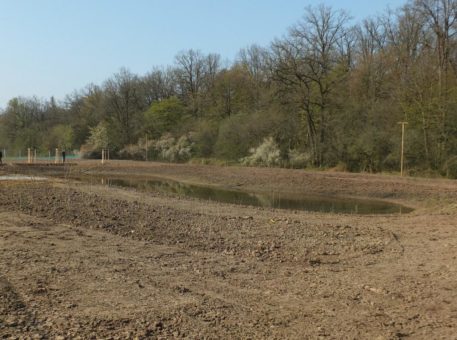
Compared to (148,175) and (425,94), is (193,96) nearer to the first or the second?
(148,175)

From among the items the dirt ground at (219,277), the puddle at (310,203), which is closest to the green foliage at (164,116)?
the puddle at (310,203)

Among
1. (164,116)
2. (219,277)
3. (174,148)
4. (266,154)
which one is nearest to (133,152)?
(164,116)

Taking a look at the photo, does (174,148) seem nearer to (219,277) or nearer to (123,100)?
(123,100)

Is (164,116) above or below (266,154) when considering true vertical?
above

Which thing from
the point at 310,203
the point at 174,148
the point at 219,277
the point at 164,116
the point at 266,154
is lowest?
the point at 310,203

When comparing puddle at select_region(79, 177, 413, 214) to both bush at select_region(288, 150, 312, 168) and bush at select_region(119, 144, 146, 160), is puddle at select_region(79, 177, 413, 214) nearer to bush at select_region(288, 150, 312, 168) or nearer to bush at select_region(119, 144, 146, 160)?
bush at select_region(288, 150, 312, 168)

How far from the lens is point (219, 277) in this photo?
734 centimetres

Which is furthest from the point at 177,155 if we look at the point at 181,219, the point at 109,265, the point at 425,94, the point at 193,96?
the point at 109,265

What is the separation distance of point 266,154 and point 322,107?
22.4 ft

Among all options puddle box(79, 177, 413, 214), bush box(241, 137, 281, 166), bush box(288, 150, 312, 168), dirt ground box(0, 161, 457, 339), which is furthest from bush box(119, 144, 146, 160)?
dirt ground box(0, 161, 457, 339)

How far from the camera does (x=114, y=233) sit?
11.3 m

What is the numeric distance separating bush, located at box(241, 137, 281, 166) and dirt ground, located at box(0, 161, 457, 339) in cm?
2987

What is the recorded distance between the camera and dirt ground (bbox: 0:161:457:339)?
17.2 ft

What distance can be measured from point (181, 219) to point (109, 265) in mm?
6062
